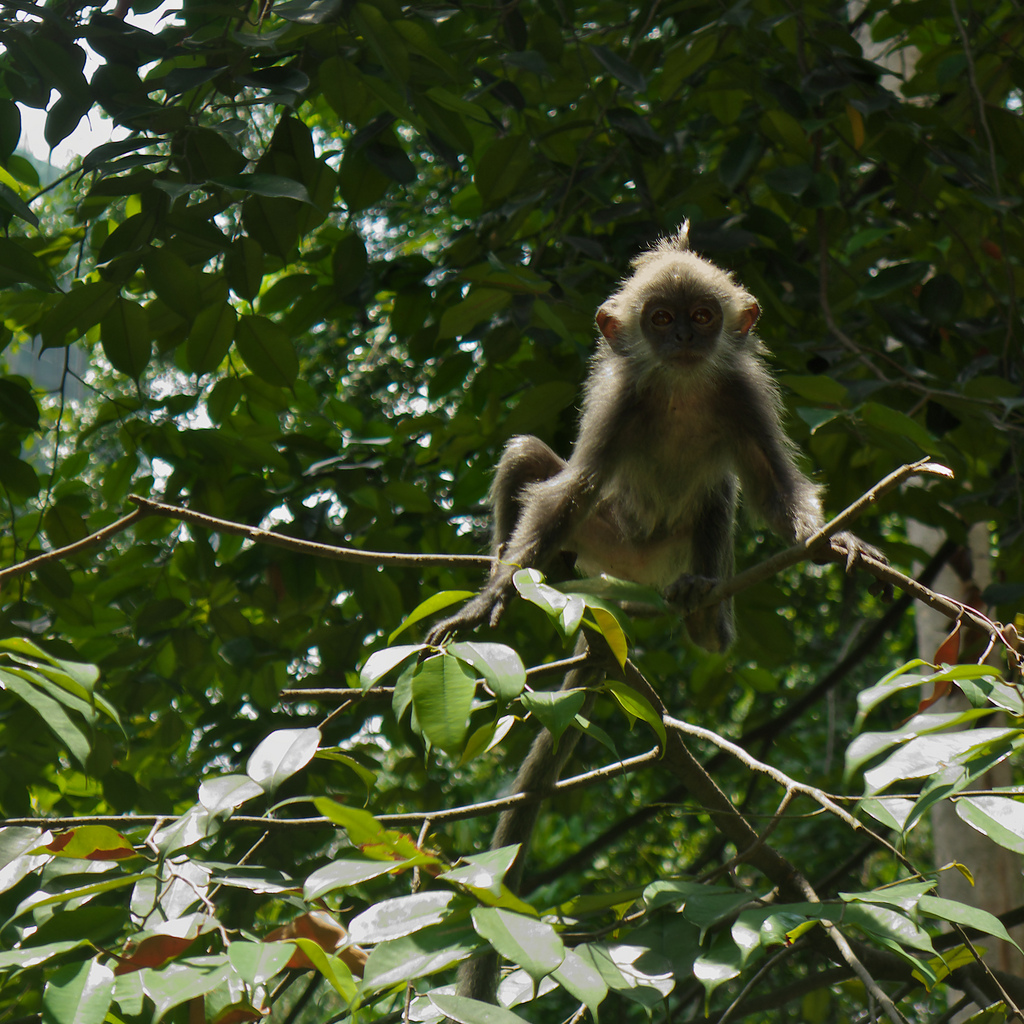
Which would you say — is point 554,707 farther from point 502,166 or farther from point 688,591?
point 502,166

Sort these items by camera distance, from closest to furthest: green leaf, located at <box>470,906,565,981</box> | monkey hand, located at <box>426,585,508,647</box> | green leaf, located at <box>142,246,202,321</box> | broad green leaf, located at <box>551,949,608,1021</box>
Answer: green leaf, located at <box>470,906,565,981</box>, broad green leaf, located at <box>551,949,608,1021</box>, green leaf, located at <box>142,246,202,321</box>, monkey hand, located at <box>426,585,508,647</box>

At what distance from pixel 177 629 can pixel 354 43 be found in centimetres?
216

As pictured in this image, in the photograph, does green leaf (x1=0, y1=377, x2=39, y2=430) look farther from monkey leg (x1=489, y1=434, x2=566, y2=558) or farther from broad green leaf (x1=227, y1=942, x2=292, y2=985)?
broad green leaf (x1=227, y1=942, x2=292, y2=985)

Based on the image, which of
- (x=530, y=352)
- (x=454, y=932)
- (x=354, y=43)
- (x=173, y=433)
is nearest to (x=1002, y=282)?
(x=530, y=352)

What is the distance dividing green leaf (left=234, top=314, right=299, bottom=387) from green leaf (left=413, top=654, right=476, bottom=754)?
2.04 metres

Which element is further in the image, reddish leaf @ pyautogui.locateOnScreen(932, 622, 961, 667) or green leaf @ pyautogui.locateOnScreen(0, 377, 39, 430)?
green leaf @ pyautogui.locateOnScreen(0, 377, 39, 430)

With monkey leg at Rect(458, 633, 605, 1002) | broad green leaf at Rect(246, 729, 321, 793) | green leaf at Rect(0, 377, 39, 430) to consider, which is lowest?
monkey leg at Rect(458, 633, 605, 1002)

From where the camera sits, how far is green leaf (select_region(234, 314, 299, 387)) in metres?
3.26

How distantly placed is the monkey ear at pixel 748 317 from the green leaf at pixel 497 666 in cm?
263

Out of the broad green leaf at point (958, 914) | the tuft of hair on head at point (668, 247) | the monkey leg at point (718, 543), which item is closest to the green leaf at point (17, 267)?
the broad green leaf at point (958, 914)

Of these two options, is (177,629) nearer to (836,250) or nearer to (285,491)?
(285,491)

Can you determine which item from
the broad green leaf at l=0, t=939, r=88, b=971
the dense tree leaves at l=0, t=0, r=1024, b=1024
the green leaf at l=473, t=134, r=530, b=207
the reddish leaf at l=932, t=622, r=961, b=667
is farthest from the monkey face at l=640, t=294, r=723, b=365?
the broad green leaf at l=0, t=939, r=88, b=971

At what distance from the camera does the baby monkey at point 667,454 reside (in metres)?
3.59

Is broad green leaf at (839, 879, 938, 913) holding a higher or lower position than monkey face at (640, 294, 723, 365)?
lower
